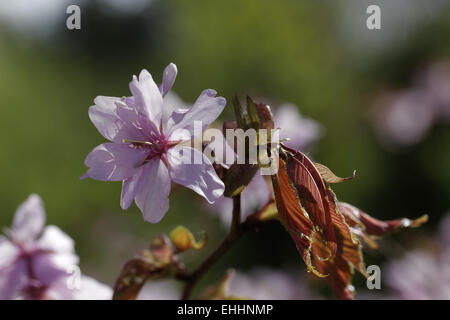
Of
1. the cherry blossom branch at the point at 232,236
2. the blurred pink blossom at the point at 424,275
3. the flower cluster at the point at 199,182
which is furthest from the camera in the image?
the blurred pink blossom at the point at 424,275

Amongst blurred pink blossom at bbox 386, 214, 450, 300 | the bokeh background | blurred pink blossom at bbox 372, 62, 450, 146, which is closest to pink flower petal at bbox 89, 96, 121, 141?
blurred pink blossom at bbox 386, 214, 450, 300

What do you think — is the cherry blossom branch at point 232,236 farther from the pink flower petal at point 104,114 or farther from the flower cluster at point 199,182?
the pink flower petal at point 104,114

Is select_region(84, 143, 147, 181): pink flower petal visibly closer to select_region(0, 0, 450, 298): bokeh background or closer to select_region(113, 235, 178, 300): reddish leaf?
select_region(113, 235, 178, 300): reddish leaf

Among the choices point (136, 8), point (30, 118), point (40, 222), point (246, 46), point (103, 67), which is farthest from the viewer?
point (136, 8)

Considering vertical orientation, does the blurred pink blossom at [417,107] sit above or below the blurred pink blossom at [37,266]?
below

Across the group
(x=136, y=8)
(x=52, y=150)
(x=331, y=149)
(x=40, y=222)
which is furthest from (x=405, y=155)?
(x=136, y=8)

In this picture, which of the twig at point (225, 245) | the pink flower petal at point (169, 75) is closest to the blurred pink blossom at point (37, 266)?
the twig at point (225, 245)

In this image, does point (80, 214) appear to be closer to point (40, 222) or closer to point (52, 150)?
point (52, 150)

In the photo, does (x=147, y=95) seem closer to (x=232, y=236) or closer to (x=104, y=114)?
(x=104, y=114)
